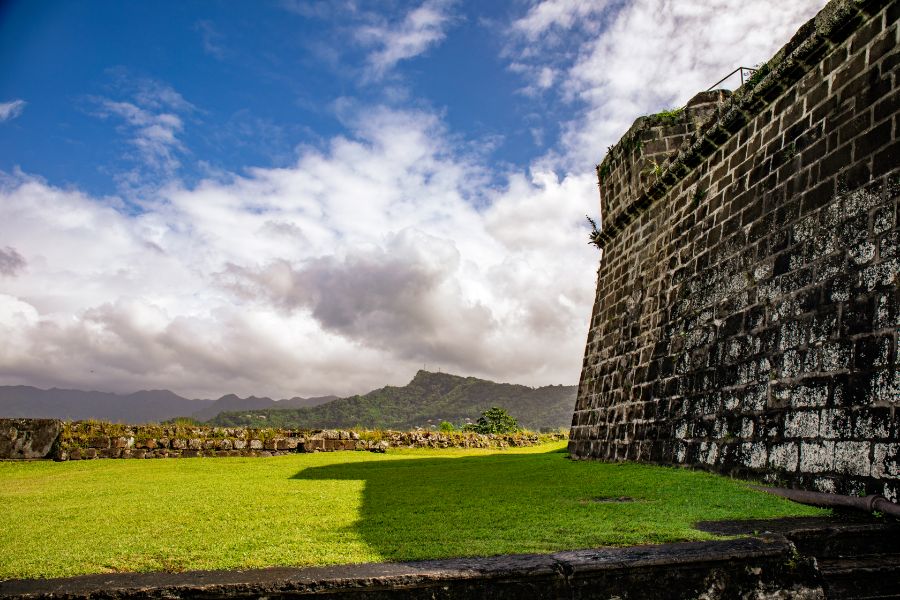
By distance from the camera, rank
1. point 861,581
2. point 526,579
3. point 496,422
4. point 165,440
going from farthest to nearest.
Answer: point 496,422
point 165,440
point 861,581
point 526,579

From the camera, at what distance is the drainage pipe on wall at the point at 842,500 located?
407 centimetres

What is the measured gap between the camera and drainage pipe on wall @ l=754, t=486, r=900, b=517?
4.07 metres

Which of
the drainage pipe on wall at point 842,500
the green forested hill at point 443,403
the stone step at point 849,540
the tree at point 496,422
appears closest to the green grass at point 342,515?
the drainage pipe on wall at point 842,500

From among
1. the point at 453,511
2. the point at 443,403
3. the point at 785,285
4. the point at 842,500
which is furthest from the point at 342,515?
the point at 443,403

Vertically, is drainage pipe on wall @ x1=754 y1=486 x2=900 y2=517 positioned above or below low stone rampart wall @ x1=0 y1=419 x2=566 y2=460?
above

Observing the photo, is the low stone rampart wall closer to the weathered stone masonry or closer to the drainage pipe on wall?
the weathered stone masonry

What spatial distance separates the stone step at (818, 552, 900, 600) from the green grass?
2.54ft

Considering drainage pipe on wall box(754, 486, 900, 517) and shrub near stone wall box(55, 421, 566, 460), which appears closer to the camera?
drainage pipe on wall box(754, 486, 900, 517)

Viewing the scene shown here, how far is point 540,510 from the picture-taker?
469cm

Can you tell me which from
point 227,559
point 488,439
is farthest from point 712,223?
point 488,439

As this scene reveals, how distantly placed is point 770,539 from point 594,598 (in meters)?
1.27

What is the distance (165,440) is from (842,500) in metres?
13.0

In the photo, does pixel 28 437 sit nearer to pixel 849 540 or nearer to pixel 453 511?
pixel 453 511

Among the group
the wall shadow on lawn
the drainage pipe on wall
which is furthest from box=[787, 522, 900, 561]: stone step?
the wall shadow on lawn
